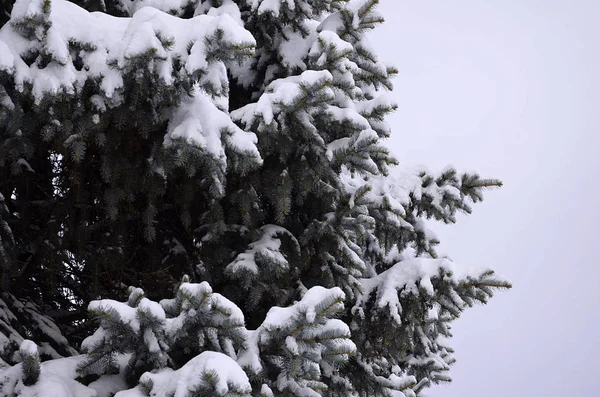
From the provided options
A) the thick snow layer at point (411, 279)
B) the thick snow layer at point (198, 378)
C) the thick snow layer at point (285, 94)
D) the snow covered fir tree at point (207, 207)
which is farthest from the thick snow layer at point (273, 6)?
the thick snow layer at point (198, 378)

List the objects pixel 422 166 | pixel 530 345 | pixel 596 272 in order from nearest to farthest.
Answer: pixel 422 166, pixel 530 345, pixel 596 272

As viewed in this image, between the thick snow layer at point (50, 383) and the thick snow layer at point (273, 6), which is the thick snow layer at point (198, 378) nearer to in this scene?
the thick snow layer at point (50, 383)

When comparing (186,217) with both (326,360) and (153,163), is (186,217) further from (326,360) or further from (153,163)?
(326,360)

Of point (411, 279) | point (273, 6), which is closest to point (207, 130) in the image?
point (273, 6)

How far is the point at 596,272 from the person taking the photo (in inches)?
7687

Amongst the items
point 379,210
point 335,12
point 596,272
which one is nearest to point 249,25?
point 335,12

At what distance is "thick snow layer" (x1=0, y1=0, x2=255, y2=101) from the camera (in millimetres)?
2723

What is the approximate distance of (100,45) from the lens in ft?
9.62

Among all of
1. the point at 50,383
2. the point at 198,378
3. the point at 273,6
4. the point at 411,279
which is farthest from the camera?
the point at 411,279

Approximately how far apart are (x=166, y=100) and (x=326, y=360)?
1483 mm

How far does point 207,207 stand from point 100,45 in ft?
4.13

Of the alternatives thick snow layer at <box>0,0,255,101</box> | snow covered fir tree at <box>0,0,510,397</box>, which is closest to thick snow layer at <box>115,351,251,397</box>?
snow covered fir tree at <box>0,0,510,397</box>

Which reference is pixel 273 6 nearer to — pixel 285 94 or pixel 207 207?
pixel 285 94

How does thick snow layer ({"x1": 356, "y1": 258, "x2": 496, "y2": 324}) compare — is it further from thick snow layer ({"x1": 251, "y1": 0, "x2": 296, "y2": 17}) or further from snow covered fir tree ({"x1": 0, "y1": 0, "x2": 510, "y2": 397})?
thick snow layer ({"x1": 251, "y1": 0, "x2": 296, "y2": 17})
